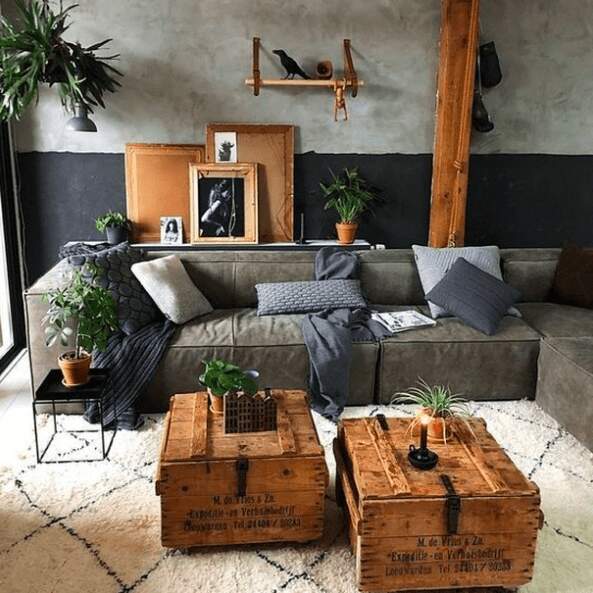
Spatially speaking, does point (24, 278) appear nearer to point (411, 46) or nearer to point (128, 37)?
point (128, 37)

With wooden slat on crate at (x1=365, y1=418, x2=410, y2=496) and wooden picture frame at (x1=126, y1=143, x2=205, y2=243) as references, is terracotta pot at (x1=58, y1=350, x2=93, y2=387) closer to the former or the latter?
wooden slat on crate at (x1=365, y1=418, x2=410, y2=496)

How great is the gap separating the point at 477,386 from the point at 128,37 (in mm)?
3745

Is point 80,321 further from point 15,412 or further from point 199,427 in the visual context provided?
point 199,427

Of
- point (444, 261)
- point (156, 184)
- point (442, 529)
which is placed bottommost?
point (442, 529)

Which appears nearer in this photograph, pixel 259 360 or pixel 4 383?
pixel 259 360

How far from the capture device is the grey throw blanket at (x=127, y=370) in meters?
3.36

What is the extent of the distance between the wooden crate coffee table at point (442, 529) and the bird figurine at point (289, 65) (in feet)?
12.4

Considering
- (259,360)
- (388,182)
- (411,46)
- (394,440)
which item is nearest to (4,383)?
(259,360)

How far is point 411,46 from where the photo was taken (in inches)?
211

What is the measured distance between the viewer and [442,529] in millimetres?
2115

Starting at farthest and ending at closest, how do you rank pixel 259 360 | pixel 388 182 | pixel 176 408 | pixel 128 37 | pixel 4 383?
pixel 388 182 → pixel 128 37 → pixel 4 383 → pixel 259 360 → pixel 176 408

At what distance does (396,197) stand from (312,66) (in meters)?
1.28

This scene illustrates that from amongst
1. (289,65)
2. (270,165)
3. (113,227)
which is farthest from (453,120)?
(113,227)

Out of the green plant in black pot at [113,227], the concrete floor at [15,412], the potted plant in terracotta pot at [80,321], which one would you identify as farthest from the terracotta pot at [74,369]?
the green plant in black pot at [113,227]
